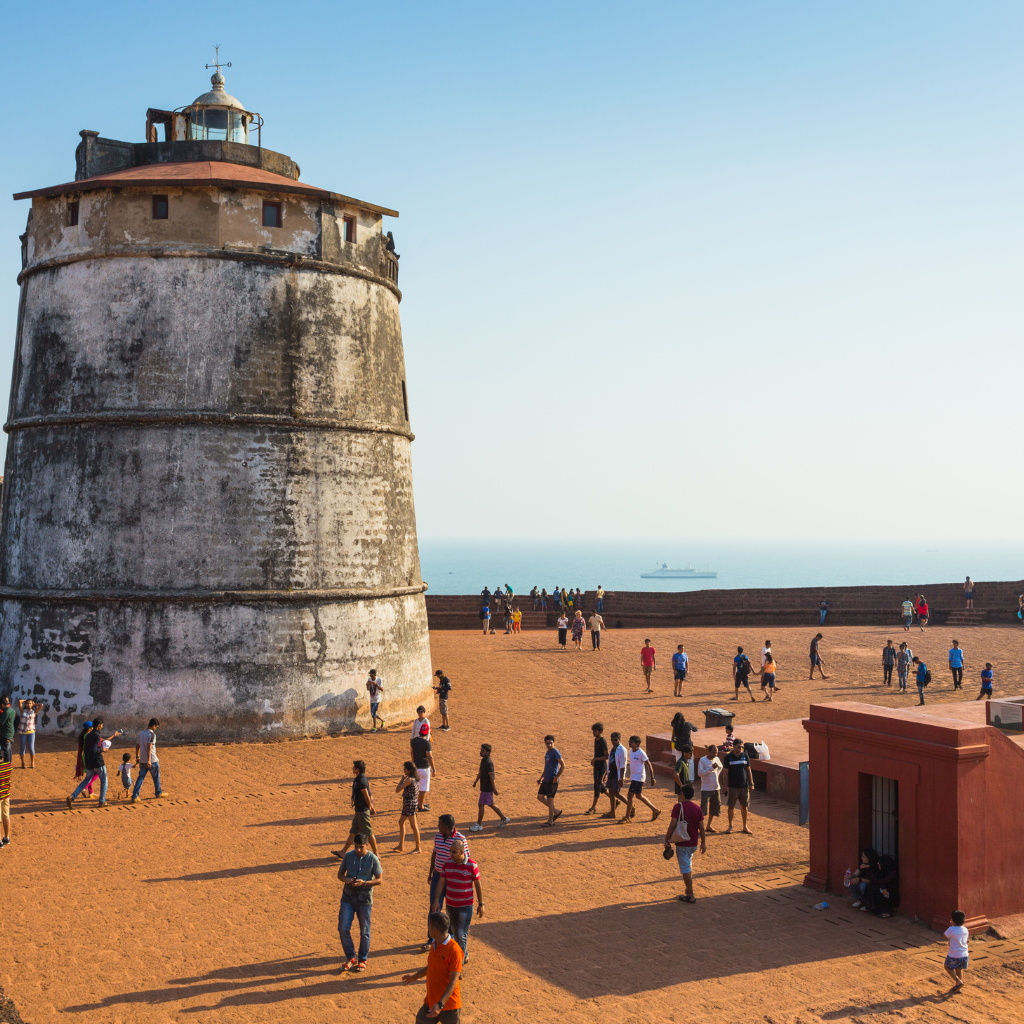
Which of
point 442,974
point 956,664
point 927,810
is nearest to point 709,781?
point 927,810

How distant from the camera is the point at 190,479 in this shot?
62.2 feet

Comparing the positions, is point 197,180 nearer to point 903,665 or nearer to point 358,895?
point 358,895

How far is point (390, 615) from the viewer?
21.1m

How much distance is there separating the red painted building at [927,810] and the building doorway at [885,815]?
0.4 inches

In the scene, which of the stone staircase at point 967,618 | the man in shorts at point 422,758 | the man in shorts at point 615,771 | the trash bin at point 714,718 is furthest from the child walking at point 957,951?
the stone staircase at point 967,618

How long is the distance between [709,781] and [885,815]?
2597 mm

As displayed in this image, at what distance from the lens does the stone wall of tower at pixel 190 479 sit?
1873 cm

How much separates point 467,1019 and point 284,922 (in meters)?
2.88

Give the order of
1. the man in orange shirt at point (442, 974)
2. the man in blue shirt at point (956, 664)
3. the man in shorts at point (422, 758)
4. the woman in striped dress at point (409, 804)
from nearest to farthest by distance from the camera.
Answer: the man in orange shirt at point (442, 974), the woman in striped dress at point (409, 804), the man in shorts at point (422, 758), the man in blue shirt at point (956, 664)

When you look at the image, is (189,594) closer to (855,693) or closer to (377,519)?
(377,519)

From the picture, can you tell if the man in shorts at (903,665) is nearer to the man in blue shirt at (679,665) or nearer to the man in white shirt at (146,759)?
the man in blue shirt at (679,665)

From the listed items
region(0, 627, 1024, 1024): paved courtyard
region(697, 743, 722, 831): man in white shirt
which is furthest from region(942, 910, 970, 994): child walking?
region(697, 743, 722, 831): man in white shirt

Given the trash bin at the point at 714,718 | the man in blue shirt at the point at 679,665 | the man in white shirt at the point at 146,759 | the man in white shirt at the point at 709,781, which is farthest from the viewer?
the man in blue shirt at the point at 679,665

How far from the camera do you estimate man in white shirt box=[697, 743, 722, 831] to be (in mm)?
12773
